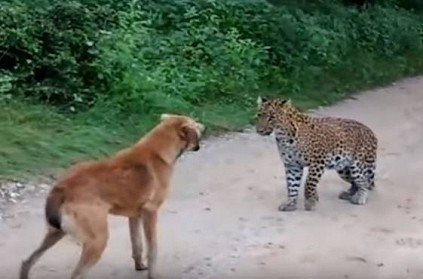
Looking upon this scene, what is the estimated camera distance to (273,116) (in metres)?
9.41

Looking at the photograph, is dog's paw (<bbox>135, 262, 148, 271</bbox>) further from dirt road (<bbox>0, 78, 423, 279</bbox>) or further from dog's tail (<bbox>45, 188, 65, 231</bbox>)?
dog's tail (<bbox>45, 188, 65, 231</bbox>)

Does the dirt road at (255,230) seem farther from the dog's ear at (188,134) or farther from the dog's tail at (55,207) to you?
the dog's ear at (188,134)

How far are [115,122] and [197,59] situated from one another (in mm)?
3024

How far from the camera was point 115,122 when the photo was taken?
1227cm

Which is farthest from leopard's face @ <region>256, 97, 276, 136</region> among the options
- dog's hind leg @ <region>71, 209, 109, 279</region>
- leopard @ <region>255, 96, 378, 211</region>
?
dog's hind leg @ <region>71, 209, 109, 279</region>

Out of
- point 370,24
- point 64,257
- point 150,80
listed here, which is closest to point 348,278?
point 64,257

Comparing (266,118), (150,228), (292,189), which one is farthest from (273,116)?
(150,228)

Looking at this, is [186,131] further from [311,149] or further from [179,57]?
[179,57]

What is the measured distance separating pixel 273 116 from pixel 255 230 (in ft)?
3.81

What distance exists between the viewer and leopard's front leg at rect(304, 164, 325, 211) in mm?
9305

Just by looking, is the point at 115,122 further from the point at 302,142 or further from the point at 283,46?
the point at 283,46

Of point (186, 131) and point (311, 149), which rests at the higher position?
point (186, 131)

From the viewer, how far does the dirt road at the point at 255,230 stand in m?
7.69

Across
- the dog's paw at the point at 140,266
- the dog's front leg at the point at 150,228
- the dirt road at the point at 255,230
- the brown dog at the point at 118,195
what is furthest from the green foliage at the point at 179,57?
the dog's front leg at the point at 150,228
